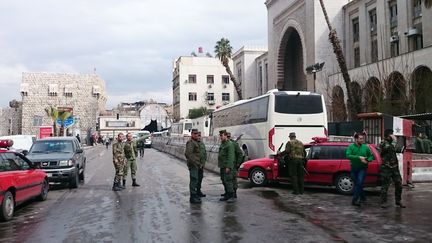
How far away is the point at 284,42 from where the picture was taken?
6297cm

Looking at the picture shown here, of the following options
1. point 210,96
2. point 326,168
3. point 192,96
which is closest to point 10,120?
point 192,96

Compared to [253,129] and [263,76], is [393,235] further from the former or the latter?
[263,76]

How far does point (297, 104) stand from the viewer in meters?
18.7

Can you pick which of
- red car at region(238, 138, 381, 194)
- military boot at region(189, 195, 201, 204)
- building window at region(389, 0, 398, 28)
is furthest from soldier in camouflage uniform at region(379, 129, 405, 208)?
building window at region(389, 0, 398, 28)

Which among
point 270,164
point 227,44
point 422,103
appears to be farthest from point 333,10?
point 270,164

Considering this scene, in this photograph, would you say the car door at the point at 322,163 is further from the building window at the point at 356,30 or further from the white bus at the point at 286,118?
the building window at the point at 356,30

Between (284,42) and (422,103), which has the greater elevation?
(284,42)

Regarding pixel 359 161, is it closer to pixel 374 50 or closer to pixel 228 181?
pixel 228 181

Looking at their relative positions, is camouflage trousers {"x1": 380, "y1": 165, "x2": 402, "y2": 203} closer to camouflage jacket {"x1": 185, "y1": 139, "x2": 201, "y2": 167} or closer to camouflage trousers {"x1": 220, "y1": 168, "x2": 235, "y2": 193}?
camouflage trousers {"x1": 220, "y1": 168, "x2": 235, "y2": 193}

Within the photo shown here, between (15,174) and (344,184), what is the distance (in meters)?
8.60

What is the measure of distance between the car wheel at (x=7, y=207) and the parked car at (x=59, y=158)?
4.85 meters

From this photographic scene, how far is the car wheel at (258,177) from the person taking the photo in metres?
15.0

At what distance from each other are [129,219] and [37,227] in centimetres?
174

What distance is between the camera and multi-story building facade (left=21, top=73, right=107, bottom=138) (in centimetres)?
11012
